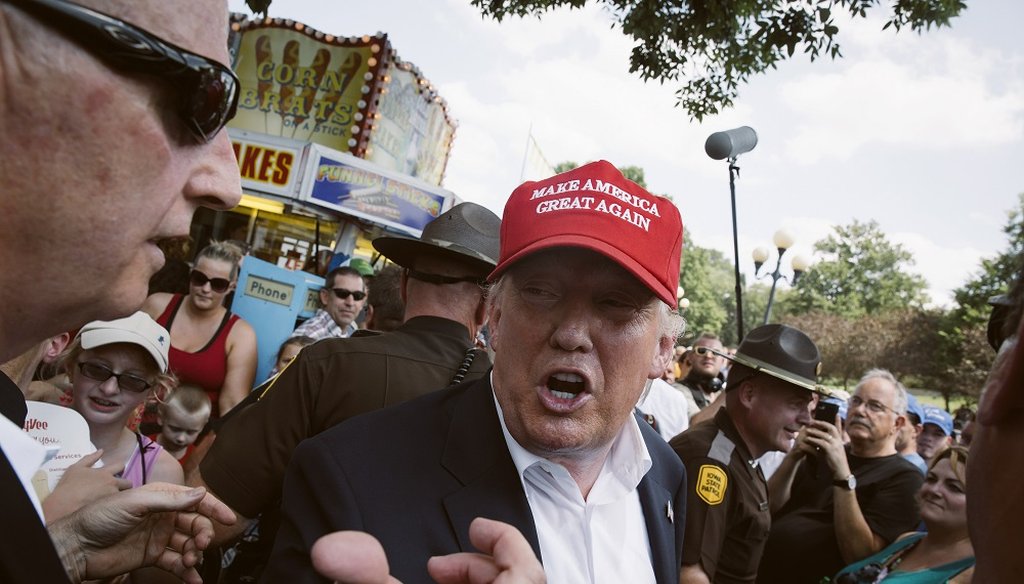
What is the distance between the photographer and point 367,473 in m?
1.60

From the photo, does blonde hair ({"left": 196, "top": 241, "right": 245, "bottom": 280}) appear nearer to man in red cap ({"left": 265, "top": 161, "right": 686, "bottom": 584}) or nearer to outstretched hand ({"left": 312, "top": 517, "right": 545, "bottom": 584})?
man in red cap ({"left": 265, "top": 161, "right": 686, "bottom": 584})

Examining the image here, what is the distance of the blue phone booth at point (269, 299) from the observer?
5609 mm

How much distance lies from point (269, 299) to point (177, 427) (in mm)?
2153

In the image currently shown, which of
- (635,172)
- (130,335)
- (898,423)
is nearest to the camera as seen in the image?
(130,335)

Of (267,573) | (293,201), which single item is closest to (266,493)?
(267,573)

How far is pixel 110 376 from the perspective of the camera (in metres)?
2.80

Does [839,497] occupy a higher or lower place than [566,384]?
Answer: lower

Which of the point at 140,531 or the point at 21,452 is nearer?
the point at 21,452

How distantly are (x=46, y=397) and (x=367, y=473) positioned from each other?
229cm

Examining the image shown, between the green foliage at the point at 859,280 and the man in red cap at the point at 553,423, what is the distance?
6348 centimetres

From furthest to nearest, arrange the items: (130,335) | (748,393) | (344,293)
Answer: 1. (344,293)
2. (748,393)
3. (130,335)

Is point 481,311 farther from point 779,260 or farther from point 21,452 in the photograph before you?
point 779,260

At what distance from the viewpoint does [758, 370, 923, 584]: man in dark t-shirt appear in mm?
3828

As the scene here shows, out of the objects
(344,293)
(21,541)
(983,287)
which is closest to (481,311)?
(21,541)
